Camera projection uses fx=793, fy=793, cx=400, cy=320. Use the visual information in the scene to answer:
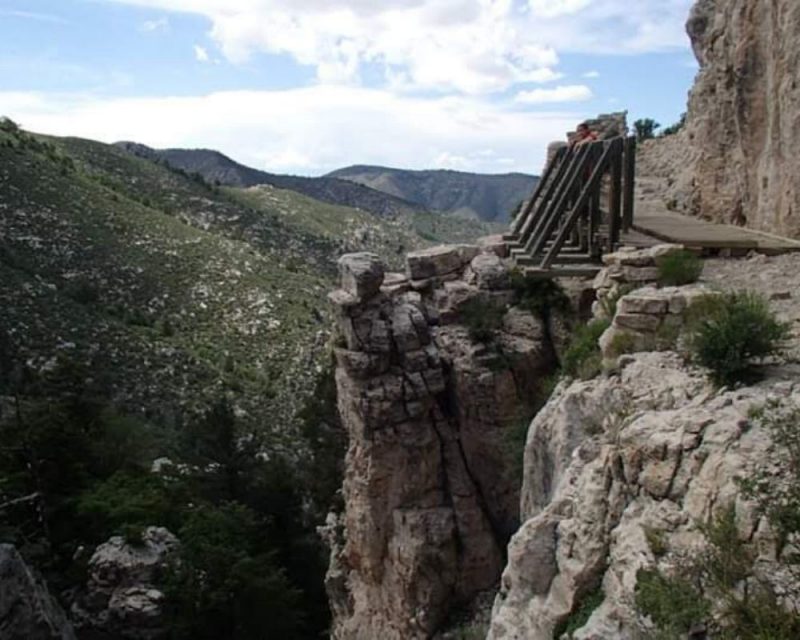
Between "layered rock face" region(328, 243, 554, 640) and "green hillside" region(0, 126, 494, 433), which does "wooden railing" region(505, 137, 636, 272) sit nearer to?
"layered rock face" region(328, 243, 554, 640)

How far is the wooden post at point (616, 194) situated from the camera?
1474 centimetres

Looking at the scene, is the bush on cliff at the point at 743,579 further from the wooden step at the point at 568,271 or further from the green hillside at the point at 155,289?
the green hillside at the point at 155,289

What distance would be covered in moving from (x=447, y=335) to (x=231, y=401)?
28.0 meters

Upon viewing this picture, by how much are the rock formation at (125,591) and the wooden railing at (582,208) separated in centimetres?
1316

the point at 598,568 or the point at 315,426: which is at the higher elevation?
the point at 598,568

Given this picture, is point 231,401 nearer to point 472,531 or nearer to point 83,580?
point 83,580

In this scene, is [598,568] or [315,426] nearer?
[598,568]

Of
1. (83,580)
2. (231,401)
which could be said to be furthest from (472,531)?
(231,401)

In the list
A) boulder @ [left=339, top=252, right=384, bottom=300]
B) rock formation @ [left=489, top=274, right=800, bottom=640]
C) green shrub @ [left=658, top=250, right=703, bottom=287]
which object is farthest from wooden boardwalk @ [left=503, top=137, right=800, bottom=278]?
rock formation @ [left=489, top=274, right=800, bottom=640]

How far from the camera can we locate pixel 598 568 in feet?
23.2

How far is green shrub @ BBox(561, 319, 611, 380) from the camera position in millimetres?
10555

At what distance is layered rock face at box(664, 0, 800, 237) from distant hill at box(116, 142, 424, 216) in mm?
115628

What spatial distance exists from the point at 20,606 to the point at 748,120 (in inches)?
675

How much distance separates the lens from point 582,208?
15.0 m
